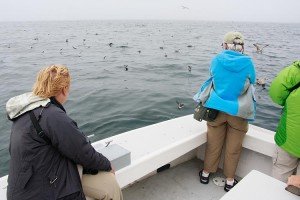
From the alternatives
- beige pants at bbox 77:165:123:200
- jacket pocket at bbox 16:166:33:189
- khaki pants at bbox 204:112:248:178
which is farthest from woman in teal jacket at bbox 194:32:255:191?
jacket pocket at bbox 16:166:33:189

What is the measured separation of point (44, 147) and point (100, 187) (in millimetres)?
642

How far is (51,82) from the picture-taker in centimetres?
223

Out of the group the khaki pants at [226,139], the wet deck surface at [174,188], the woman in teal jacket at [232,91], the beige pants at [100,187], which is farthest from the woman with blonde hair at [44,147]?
the khaki pants at [226,139]

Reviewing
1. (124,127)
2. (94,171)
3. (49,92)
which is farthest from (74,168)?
(124,127)

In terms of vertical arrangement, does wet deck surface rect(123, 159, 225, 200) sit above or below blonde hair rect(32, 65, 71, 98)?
below

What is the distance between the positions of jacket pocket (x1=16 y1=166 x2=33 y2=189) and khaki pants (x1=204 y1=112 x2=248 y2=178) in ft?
7.49

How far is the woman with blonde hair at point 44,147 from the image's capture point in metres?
2.05

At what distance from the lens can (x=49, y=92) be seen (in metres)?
2.22

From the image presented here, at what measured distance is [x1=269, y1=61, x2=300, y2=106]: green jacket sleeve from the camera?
117 inches

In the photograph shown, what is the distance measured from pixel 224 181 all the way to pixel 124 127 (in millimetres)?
4785

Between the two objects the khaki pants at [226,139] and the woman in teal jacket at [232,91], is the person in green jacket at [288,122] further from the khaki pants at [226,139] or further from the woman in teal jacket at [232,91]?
the khaki pants at [226,139]

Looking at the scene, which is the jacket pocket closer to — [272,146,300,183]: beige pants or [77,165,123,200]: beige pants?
[77,165,123,200]: beige pants

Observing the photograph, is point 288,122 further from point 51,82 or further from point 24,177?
point 24,177

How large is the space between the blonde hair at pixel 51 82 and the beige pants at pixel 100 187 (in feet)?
2.51
